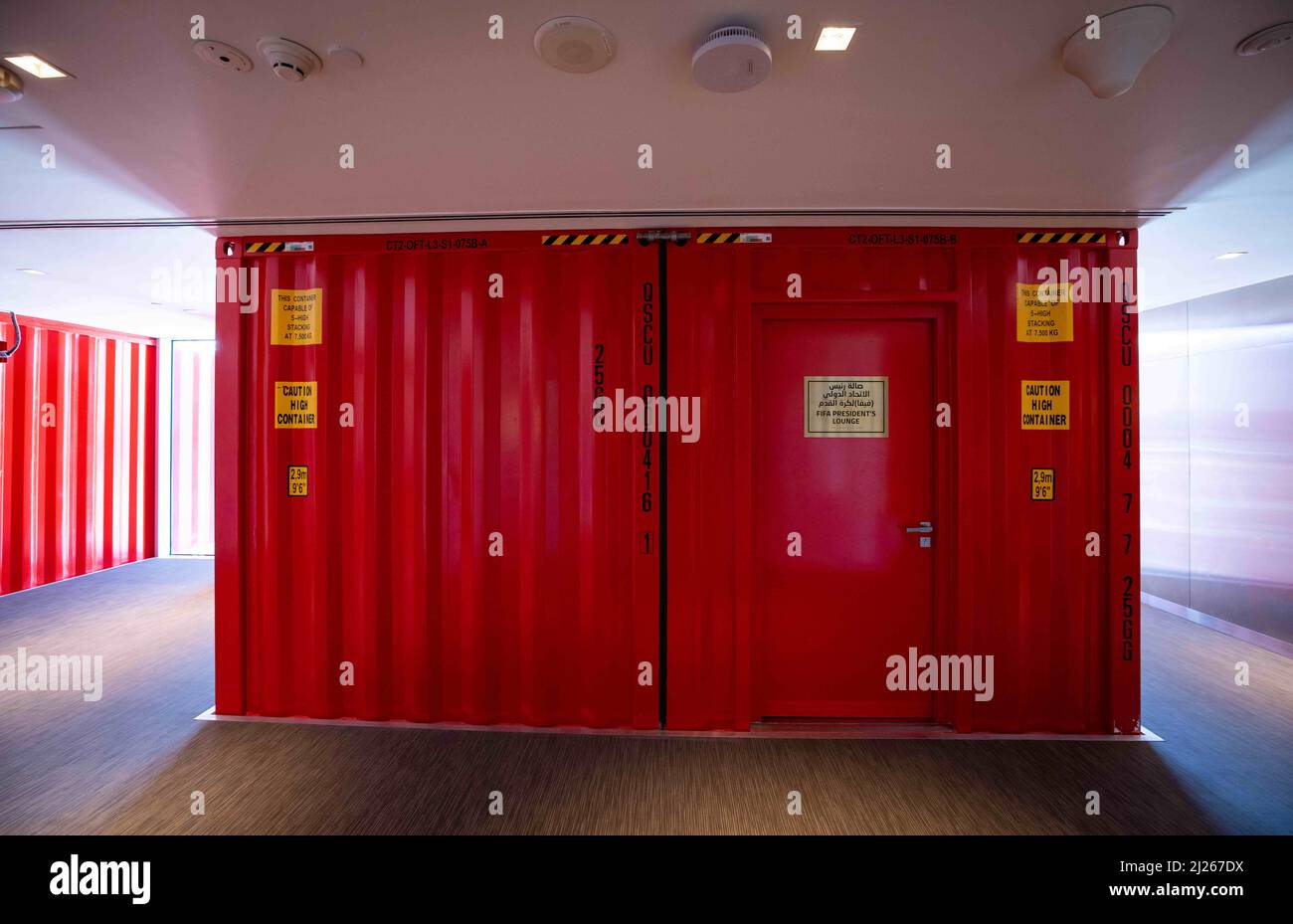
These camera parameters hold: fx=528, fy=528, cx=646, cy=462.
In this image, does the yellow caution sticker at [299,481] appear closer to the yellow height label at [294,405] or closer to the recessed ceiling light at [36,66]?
the yellow height label at [294,405]

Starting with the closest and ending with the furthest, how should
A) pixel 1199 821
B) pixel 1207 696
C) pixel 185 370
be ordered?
pixel 1199 821 < pixel 1207 696 < pixel 185 370

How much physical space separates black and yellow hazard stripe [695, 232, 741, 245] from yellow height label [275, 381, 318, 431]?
2.67 meters

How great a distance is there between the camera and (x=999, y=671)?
10.9 feet

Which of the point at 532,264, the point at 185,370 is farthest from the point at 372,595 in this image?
the point at 185,370

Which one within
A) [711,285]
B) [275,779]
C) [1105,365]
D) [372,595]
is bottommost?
[275,779]

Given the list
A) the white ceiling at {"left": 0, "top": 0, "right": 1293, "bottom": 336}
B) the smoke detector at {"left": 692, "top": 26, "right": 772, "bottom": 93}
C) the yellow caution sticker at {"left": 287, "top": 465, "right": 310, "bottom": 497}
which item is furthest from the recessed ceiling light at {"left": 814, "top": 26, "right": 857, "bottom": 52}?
the yellow caution sticker at {"left": 287, "top": 465, "right": 310, "bottom": 497}

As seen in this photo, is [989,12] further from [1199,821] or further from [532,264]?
[1199,821]

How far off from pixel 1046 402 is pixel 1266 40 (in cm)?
190

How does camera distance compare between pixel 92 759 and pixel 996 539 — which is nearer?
pixel 92 759

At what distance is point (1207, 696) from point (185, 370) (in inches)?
470

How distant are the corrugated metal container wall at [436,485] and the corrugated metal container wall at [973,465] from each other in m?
0.31

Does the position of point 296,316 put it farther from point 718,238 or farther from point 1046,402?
point 1046,402

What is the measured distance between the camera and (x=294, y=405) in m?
3.49

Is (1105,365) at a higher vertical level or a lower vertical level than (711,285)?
lower
